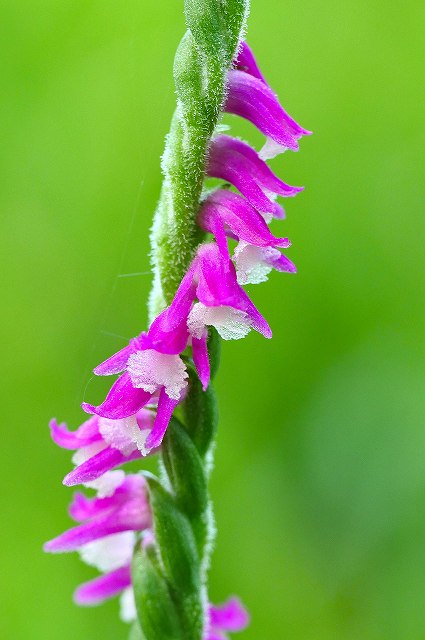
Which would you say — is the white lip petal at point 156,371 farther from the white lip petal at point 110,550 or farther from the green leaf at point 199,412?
the white lip petal at point 110,550

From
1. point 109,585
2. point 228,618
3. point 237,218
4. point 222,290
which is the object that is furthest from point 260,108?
point 228,618

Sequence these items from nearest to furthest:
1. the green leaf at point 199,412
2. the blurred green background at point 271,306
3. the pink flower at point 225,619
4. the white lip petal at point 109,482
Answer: the green leaf at point 199,412 < the white lip petal at point 109,482 < the pink flower at point 225,619 < the blurred green background at point 271,306

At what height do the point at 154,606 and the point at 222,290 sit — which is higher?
the point at 222,290

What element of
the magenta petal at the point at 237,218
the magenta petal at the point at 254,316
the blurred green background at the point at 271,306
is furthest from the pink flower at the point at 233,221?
the blurred green background at the point at 271,306

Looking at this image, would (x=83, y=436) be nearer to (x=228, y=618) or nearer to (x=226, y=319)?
(x=226, y=319)

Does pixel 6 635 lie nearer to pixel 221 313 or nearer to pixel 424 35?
pixel 221 313

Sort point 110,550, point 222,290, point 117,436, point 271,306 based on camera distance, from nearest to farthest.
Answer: point 222,290 < point 117,436 < point 110,550 < point 271,306

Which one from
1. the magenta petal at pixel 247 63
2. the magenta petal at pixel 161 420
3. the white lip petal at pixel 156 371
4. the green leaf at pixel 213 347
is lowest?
the magenta petal at pixel 161 420
